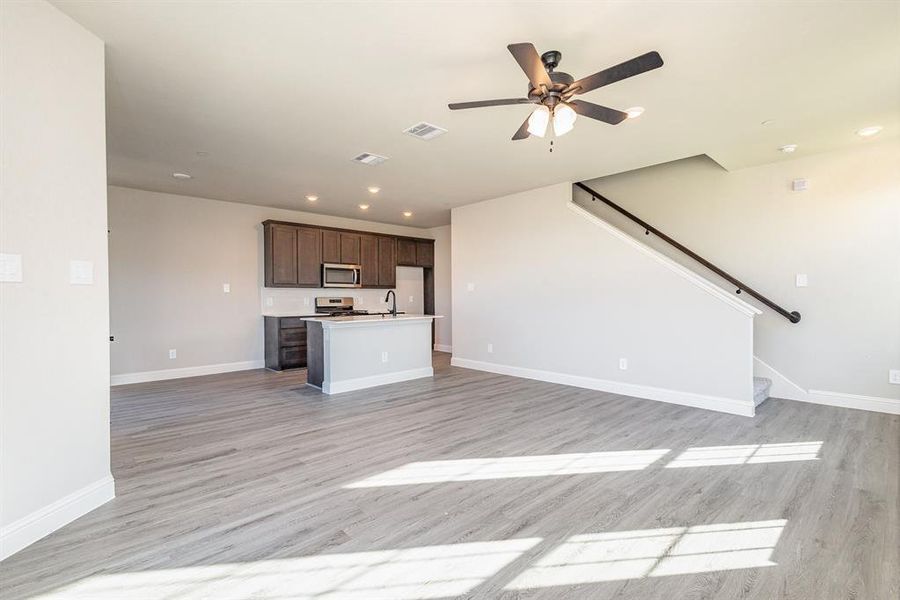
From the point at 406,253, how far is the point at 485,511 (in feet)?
20.9

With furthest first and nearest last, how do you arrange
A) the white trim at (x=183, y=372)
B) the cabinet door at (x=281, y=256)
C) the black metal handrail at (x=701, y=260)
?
1. the cabinet door at (x=281, y=256)
2. the white trim at (x=183, y=372)
3. the black metal handrail at (x=701, y=260)

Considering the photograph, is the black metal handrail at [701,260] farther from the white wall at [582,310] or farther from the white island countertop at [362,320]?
the white island countertop at [362,320]

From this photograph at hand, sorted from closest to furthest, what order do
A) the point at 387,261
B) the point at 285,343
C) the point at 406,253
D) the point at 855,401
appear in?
the point at 855,401, the point at 285,343, the point at 387,261, the point at 406,253

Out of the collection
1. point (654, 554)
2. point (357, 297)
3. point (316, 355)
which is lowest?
point (654, 554)

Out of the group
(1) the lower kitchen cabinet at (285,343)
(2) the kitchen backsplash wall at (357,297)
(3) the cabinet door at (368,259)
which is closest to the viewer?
(1) the lower kitchen cabinet at (285,343)

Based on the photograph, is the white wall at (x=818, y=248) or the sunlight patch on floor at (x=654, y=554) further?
the white wall at (x=818, y=248)

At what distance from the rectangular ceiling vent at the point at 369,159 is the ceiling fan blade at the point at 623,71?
2421 millimetres

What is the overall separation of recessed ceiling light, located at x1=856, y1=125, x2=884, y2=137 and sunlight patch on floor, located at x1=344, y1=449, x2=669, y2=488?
3.43 metres

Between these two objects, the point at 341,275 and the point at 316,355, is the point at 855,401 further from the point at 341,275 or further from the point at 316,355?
the point at 341,275

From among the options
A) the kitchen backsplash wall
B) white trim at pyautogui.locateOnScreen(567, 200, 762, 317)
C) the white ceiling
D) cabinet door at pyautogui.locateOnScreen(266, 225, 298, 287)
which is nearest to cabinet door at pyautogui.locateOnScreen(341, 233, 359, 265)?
the kitchen backsplash wall

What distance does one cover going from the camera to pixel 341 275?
7.17 metres

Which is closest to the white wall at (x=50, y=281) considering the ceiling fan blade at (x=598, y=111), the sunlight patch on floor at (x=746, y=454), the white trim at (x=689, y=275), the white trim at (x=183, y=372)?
the ceiling fan blade at (x=598, y=111)

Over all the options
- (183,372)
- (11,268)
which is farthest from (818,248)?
(183,372)

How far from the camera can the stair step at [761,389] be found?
4141 mm
